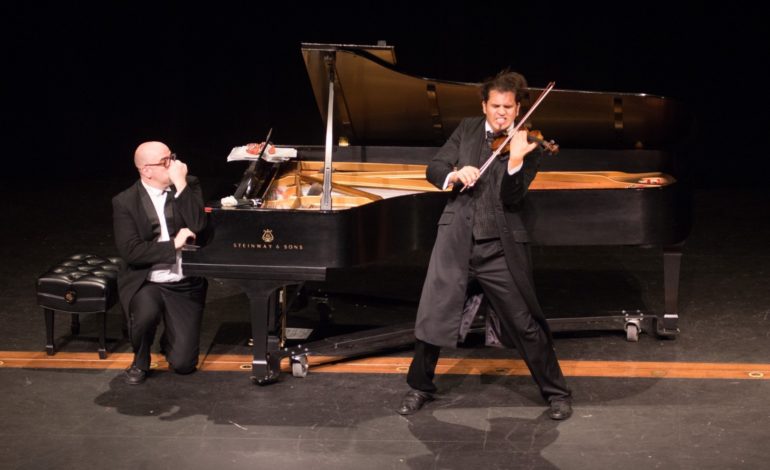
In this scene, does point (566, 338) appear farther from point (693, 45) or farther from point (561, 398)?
point (693, 45)

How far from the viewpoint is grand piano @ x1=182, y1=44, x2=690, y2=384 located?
16.2 ft

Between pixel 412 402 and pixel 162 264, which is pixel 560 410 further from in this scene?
pixel 162 264

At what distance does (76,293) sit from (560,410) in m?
2.39

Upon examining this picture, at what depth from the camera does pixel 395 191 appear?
231 inches

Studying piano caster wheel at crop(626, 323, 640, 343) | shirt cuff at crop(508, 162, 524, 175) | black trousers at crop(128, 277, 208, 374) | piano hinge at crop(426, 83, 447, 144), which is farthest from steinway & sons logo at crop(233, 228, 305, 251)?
piano caster wheel at crop(626, 323, 640, 343)

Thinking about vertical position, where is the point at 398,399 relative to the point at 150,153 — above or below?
below

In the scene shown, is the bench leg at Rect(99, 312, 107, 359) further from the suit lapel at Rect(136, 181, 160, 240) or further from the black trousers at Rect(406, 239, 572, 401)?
the black trousers at Rect(406, 239, 572, 401)

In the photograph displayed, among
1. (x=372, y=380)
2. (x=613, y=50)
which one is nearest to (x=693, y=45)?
(x=613, y=50)

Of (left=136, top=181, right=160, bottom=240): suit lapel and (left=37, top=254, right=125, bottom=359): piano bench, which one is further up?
(left=136, top=181, right=160, bottom=240): suit lapel

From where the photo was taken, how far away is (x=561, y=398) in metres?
4.77

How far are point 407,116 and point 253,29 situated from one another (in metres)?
3.56

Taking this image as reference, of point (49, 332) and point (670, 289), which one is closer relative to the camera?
point (49, 332)

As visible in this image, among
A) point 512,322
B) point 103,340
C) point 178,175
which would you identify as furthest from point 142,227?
point 512,322

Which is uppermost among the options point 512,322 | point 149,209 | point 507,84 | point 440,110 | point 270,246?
point 507,84
